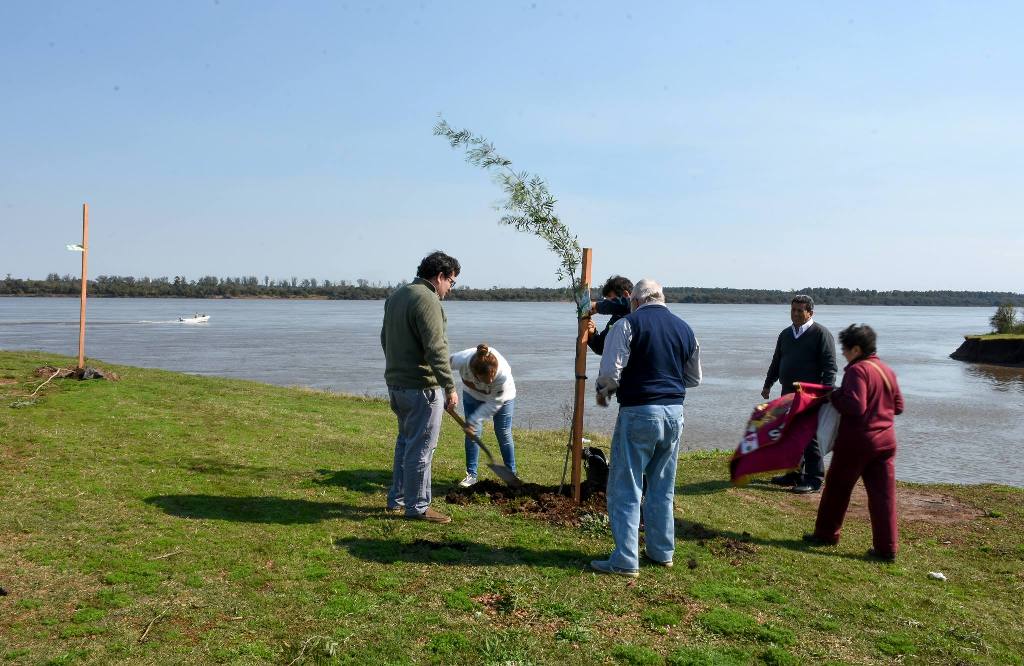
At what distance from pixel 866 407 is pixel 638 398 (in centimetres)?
224

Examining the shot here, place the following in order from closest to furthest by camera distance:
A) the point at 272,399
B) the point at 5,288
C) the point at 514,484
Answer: the point at 514,484 → the point at 272,399 → the point at 5,288

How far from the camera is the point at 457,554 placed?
5.83 meters

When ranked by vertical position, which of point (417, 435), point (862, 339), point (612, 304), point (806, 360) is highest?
point (612, 304)

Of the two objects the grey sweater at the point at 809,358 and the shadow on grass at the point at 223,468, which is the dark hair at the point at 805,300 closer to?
the grey sweater at the point at 809,358

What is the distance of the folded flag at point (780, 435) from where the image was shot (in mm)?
6738

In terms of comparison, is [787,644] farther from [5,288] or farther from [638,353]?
[5,288]

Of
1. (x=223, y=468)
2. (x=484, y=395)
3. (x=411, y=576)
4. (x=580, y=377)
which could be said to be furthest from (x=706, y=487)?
(x=223, y=468)

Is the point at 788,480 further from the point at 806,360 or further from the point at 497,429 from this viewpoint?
the point at 497,429

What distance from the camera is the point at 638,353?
5.49m

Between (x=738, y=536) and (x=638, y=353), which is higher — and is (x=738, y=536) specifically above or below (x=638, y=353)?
below

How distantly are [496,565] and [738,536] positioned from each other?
101 inches

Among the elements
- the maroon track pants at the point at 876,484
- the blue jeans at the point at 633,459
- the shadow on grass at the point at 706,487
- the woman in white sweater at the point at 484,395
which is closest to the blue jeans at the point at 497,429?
the woman in white sweater at the point at 484,395

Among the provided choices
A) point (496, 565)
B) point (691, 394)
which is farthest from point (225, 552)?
point (691, 394)

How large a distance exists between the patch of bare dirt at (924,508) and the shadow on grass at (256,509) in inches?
208
